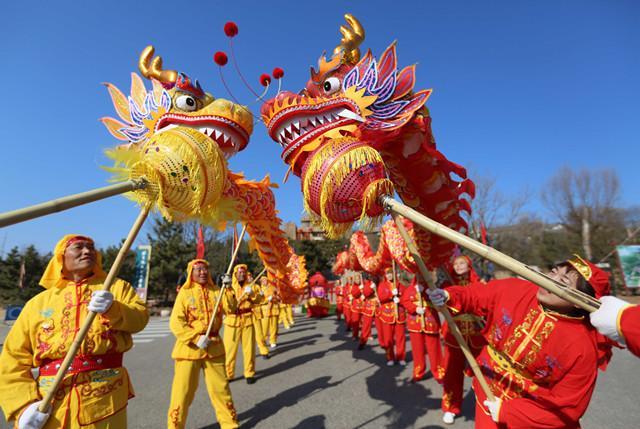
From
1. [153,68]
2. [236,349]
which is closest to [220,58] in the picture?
[153,68]

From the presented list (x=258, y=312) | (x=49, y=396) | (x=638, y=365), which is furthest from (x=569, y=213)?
(x=49, y=396)

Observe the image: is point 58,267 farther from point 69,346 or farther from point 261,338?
point 261,338

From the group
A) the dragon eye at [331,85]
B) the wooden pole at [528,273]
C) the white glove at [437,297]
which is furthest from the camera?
the dragon eye at [331,85]

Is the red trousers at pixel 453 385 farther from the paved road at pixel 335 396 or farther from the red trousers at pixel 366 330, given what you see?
the red trousers at pixel 366 330

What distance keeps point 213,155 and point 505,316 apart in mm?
2388

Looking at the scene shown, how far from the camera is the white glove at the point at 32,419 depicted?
1873 mm

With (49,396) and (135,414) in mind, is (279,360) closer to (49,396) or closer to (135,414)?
(135,414)

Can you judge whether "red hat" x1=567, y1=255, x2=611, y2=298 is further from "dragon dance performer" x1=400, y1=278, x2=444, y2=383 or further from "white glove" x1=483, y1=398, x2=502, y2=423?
"dragon dance performer" x1=400, y1=278, x2=444, y2=383

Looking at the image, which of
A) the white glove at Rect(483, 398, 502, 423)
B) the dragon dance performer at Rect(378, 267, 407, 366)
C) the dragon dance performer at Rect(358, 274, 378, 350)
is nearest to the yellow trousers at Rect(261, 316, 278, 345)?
the dragon dance performer at Rect(358, 274, 378, 350)

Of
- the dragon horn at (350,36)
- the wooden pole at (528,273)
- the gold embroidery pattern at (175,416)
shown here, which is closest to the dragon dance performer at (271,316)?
the gold embroidery pattern at (175,416)

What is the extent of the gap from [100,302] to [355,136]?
2.03m

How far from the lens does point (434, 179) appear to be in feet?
10.5

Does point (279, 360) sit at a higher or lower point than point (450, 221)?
lower

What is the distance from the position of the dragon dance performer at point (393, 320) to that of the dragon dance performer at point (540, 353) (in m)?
4.09
